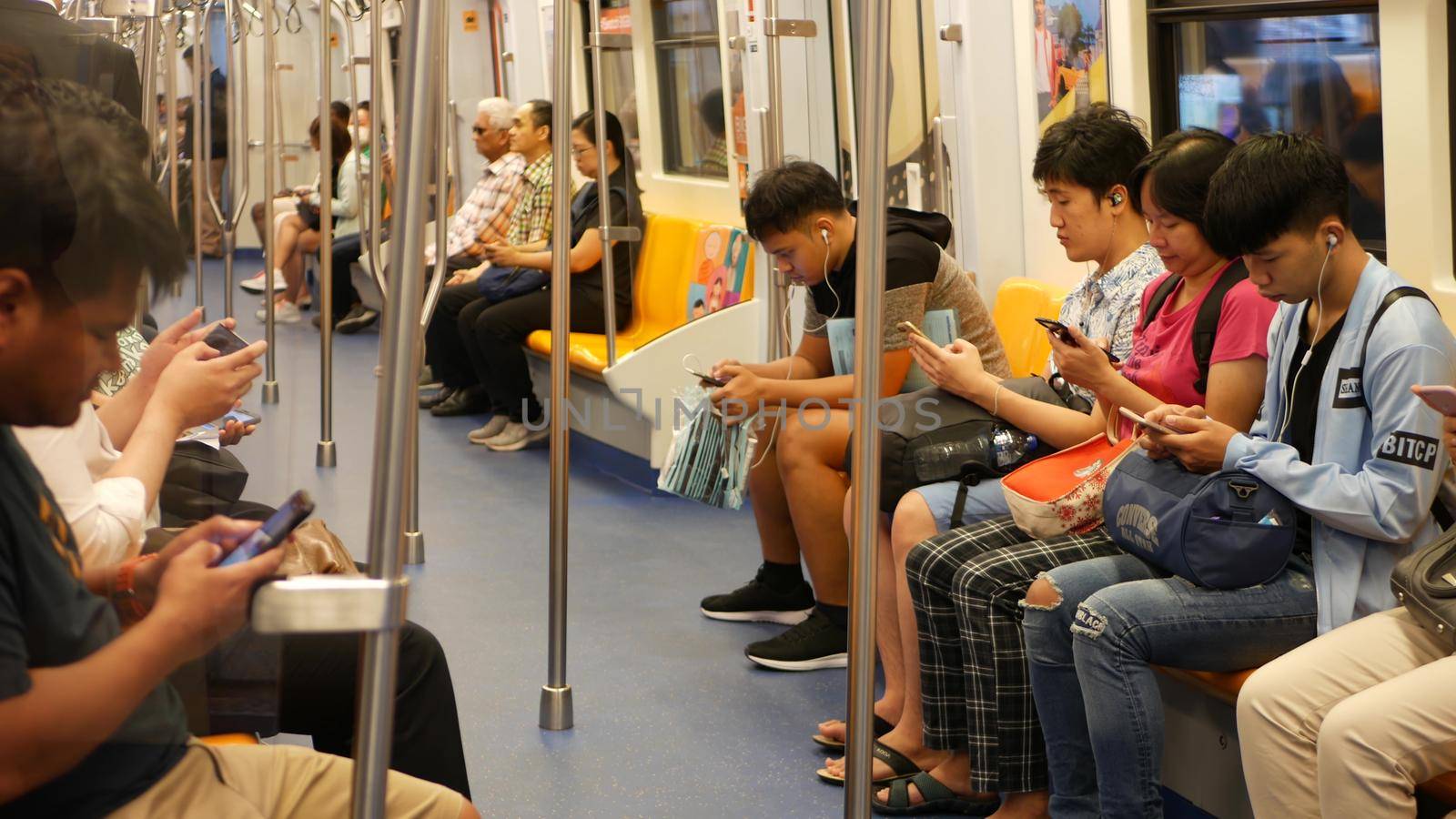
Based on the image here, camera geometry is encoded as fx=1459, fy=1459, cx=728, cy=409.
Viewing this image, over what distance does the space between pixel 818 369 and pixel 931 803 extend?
1263mm

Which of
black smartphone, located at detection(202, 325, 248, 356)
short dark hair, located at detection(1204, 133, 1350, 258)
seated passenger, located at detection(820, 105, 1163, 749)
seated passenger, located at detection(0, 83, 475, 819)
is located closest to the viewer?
A: seated passenger, located at detection(0, 83, 475, 819)

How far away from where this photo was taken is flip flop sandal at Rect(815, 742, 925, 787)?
290 centimetres

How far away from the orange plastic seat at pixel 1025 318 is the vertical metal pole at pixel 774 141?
0.57 metres

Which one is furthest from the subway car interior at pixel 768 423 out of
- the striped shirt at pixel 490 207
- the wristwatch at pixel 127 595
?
the striped shirt at pixel 490 207

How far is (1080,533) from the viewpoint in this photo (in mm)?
2771

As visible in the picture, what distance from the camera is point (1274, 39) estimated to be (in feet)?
11.7

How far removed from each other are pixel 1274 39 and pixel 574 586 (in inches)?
96.6

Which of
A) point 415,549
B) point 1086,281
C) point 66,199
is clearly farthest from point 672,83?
point 66,199

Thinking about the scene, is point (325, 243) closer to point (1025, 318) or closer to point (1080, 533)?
point (1080, 533)

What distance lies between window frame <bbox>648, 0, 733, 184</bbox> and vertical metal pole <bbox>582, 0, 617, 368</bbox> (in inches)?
7.5

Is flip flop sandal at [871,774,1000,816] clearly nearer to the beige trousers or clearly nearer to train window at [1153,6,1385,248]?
the beige trousers

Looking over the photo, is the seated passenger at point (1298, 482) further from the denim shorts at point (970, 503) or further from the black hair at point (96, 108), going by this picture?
the black hair at point (96, 108)

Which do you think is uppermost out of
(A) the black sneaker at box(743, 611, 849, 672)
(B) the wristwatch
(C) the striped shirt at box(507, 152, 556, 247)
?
(C) the striped shirt at box(507, 152, 556, 247)

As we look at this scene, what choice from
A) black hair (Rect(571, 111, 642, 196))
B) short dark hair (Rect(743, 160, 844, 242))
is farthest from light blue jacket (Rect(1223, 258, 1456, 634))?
black hair (Rect(571, 111, 642, 196))
